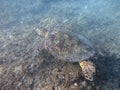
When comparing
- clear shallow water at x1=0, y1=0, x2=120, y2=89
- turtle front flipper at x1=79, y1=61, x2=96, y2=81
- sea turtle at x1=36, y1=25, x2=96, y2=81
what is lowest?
clear shallow water at x1=0, y1=0, x2=120, y2=89

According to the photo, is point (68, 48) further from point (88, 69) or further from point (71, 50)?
point (88, 69)

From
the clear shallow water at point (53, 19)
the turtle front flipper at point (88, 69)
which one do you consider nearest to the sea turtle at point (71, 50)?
the turtle front flipper at point (88, 69)

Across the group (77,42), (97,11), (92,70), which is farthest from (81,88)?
(97,11)

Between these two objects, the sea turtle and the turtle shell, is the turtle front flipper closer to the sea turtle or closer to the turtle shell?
the sea turtle

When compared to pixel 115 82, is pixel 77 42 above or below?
above

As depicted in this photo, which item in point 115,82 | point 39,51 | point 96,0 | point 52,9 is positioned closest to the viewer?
point 115,82

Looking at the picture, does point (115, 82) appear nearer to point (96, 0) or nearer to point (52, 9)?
point (52, 9)

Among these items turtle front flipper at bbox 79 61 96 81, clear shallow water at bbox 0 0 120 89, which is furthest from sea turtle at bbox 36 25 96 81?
clear shallow water at bbox 0 0 120 89
